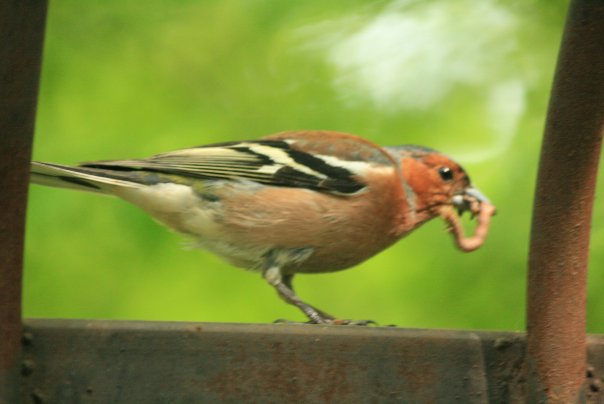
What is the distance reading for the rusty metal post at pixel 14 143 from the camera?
2020 mm

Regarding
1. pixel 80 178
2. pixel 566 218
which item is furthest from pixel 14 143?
pixel 80 178

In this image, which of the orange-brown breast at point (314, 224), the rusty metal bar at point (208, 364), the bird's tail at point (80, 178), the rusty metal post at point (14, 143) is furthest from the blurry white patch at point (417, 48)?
the rusty metal post at point (14, 143)

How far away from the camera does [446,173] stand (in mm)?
4957

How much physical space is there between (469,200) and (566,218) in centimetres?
214

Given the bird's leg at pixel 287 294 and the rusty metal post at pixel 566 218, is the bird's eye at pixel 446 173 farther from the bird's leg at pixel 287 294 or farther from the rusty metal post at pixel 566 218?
the rusty metal post at pixel 566 218

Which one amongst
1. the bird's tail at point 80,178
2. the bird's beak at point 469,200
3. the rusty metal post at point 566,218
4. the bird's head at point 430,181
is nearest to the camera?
the rusty metal post at point 566,218

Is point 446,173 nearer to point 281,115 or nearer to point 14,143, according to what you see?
point 281,115

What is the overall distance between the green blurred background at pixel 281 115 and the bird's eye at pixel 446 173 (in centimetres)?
21

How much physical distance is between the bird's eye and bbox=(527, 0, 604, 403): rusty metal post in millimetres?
2445

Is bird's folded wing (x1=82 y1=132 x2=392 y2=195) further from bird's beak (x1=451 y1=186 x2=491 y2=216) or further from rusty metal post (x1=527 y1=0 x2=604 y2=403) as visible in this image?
rusty metal post (x1=527 y1=0 x2=604 y2=403)

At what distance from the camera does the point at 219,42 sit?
179 inches

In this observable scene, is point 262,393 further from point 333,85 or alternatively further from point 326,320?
point 333,85

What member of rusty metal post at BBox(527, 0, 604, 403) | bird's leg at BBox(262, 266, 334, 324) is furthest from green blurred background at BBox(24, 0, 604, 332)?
rusty metal post at BBox(527, 0, 604, 403)

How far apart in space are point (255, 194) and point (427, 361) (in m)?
2.25
